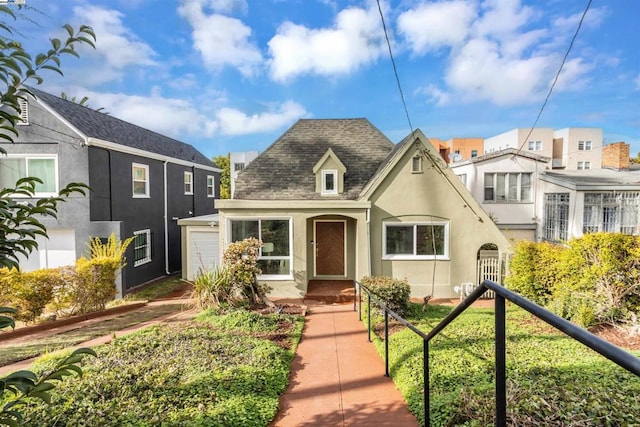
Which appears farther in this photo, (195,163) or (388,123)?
(195,163)

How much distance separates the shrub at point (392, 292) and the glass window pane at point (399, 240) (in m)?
2.69

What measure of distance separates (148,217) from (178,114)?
42.8 feet

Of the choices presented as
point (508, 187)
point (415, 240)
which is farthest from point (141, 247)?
point (508, 187)

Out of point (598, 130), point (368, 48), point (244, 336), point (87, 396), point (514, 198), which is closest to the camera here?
point (87, 396)

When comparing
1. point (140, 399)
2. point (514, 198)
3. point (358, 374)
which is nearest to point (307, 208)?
point (358, 374)

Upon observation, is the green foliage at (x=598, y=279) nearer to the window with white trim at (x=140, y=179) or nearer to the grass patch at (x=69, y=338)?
the grass patch at (x=69, y=338)

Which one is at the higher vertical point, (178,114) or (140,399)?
(178,114)

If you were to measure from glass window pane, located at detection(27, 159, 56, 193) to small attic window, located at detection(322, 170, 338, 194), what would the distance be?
404 inches

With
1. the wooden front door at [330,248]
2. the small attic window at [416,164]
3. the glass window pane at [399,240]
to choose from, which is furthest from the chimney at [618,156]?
the wooden front door at [330,248]

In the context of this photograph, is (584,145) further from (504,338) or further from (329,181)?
(504,338)

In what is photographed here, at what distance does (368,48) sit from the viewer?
8.71 metres

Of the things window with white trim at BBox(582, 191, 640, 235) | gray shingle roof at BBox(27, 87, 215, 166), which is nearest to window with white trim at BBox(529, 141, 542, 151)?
window with white trim at BBox(582, 191, 640, 235)

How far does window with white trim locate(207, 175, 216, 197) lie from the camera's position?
72.0 feet

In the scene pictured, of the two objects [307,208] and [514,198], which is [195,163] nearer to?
[307,208]
